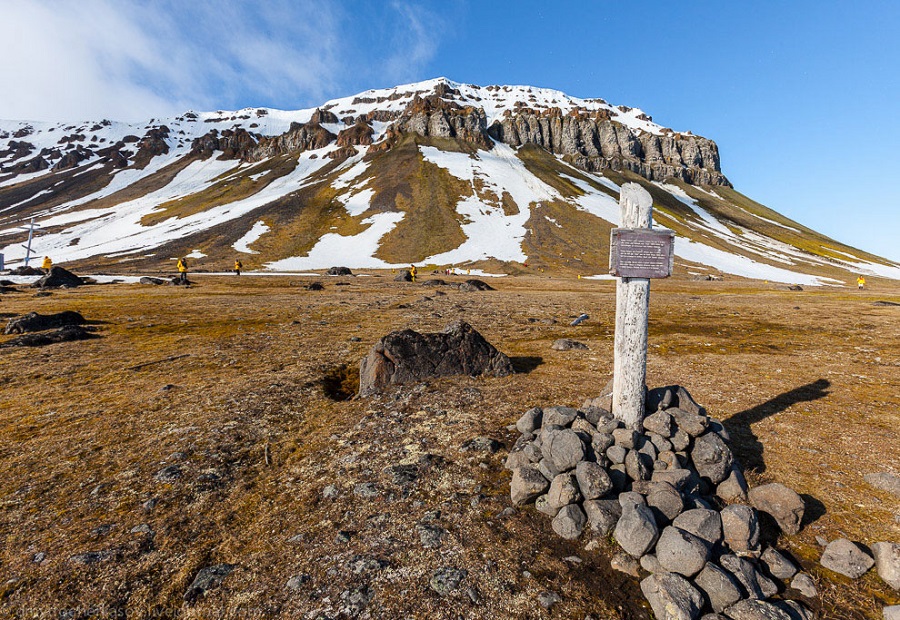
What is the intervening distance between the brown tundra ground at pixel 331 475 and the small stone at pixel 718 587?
104 centimetres

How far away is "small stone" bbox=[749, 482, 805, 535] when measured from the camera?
7.25 metres

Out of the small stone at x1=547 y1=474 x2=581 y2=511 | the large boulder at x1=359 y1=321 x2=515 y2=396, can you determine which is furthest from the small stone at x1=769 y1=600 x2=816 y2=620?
the large boulder at x1=359 y1=321 x2=515 y2=396

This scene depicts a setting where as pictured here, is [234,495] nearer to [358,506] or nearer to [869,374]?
[358,506]

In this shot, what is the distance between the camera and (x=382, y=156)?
191625 mm

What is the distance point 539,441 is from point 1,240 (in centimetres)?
20981

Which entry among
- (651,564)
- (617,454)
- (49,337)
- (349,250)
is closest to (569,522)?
(651,564)

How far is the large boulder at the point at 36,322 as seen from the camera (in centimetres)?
2370

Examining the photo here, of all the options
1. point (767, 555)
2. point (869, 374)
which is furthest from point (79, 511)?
point (869, 374)

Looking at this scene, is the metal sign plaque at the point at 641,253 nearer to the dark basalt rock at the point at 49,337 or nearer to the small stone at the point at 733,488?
the small stone at the point at 733,488

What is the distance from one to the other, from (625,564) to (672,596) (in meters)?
0.85

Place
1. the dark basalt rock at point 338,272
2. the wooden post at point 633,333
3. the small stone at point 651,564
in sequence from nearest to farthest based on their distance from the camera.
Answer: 1. the small stone at point 651,564
2. the wooden post at point 633,333
3. the dark basalt rock at point 338,272

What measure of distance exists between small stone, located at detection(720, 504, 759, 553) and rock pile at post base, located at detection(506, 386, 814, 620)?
0.05ft

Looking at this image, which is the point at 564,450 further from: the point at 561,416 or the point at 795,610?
the point at 795,610

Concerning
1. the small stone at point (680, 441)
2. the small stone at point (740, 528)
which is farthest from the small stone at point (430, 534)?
the small stone at point (680, 441)
